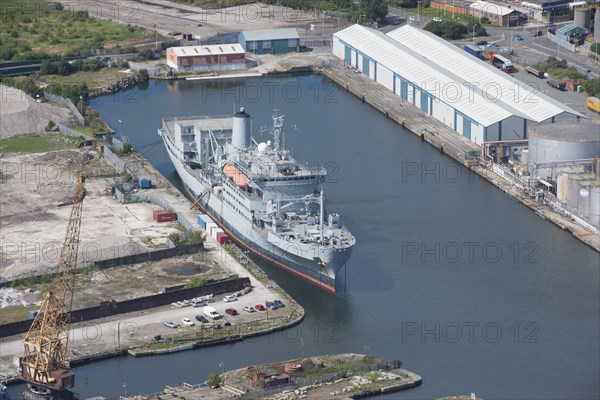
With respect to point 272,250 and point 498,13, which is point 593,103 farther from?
point 272,250

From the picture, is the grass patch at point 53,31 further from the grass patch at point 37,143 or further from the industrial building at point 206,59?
the grass patch at point 37,143

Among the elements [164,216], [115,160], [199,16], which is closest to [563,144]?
[164,216]

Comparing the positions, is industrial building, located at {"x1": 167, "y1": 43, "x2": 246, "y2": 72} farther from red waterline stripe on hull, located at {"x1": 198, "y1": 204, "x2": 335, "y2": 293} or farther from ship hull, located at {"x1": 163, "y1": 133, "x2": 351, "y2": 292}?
red waterline stripe on hull, located at {"x1": 198, "y1": 204, "x2": 335, "y2": 293}

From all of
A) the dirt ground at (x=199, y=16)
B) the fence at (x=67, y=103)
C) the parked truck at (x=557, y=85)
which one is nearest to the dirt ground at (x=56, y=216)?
the fence at (x=67, y=103)

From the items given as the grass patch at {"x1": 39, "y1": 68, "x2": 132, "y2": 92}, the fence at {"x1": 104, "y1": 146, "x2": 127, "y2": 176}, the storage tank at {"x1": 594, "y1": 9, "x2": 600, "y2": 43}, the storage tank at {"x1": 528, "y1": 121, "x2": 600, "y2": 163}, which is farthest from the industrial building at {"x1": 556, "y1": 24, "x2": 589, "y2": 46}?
the fence at {"x1": 104, "y1": 146, "x2": 127, "y2": 176}

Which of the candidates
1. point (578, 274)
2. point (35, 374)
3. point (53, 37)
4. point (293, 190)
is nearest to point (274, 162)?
point (293, 190)
